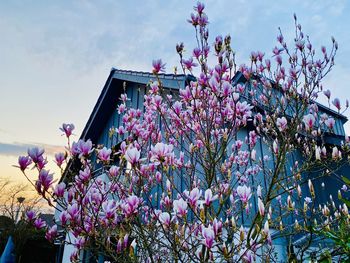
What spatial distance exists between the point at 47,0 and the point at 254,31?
342 cm

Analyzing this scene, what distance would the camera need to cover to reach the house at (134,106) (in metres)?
5.33

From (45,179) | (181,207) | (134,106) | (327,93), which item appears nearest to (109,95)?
(134,106)

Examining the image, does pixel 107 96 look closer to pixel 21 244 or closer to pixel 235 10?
pixel 235 10

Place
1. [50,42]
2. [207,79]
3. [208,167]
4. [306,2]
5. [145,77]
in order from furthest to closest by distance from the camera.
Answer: [145,77], [50,42], [306,2], [208,167], [207,79]

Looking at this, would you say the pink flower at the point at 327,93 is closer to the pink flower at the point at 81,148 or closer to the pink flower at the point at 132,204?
the pink flower at the point at 132,204

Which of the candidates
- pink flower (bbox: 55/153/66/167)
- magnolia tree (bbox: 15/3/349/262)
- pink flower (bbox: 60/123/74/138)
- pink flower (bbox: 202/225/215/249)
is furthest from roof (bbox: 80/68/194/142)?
pink flower (bbox: 202/225/215/249)

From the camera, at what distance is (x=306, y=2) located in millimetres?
3922

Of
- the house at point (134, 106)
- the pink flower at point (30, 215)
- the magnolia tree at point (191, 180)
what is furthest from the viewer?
the house at point (134, 106)

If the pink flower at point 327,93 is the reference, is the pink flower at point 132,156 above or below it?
below

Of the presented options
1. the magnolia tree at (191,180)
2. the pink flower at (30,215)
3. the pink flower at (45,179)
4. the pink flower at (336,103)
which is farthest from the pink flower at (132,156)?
the pink flower at (336,103)

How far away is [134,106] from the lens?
705cm

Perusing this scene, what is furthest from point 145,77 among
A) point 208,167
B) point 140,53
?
point 208,167

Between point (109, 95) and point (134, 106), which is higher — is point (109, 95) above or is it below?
above

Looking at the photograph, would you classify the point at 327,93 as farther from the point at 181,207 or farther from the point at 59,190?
the point at 59,190
